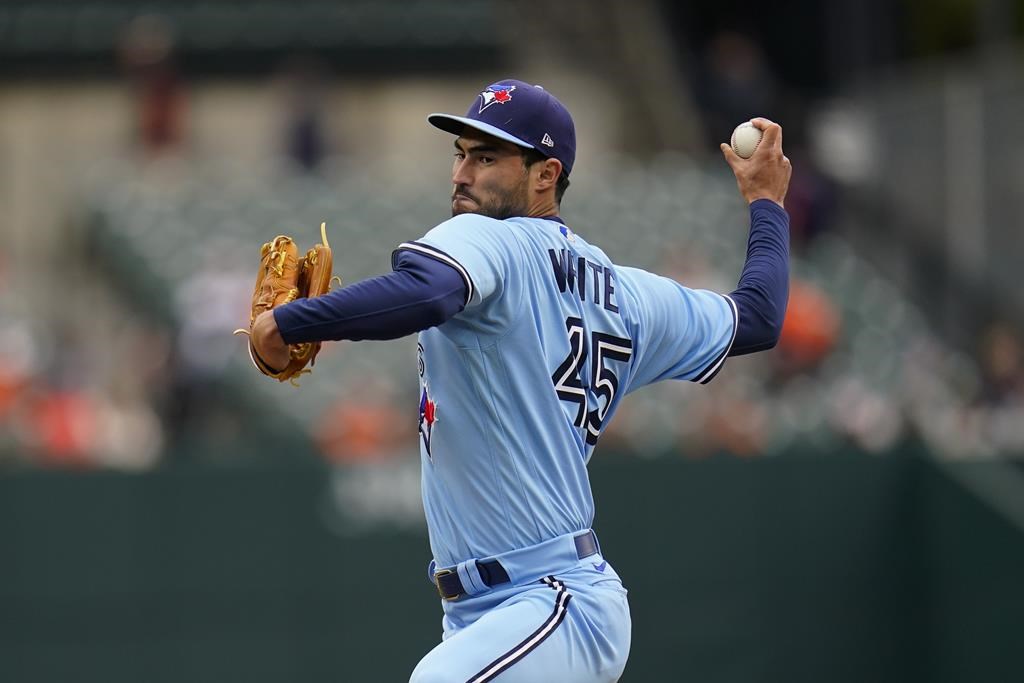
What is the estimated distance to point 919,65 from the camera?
20.6 metres

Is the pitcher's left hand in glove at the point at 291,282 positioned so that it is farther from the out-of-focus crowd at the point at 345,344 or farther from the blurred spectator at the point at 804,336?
the blurred spectator at the point at 804,336

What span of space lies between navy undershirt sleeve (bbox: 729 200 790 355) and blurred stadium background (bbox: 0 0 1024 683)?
4.94m

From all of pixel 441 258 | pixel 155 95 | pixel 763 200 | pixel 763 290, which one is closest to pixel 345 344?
pixel 155 95

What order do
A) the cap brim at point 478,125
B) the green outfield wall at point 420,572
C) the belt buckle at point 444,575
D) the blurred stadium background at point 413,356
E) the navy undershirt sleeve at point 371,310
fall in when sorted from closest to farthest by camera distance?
the navy undershirt sleeve at point 371,310 → the cap brim at point 478,125 → the belt buckle at point 444,575 → the green outfield wall at point 420,572 → the blurred stadium background at point 413,356

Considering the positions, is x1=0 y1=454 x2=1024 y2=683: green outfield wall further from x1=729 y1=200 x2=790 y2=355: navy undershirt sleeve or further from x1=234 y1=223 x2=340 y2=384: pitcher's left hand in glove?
x1=234 y1=223 x2=340 y2=384: pitcher's left hand in glove

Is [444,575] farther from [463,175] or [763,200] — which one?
[763,200]

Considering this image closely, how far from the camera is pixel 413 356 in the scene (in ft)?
39.5

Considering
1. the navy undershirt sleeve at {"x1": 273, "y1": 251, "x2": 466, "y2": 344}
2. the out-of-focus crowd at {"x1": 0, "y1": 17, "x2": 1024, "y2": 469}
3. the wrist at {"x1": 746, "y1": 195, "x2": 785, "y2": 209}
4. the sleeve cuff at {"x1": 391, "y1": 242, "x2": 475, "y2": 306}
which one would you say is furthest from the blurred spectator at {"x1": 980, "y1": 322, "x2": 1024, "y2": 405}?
the navy undershirt sleeve at {"x1": 273, "y1": 251, "x2": 466, "y2": 344}

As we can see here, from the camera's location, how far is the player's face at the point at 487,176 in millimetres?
4027

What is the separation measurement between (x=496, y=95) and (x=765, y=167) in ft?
3.22

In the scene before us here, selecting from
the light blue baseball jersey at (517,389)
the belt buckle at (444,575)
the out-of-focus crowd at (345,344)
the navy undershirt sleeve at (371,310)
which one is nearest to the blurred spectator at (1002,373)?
the out-of-focus crowd at (345,344)

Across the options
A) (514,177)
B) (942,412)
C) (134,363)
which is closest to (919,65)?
(942,412)

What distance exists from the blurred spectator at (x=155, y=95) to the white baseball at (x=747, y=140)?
33.1ft

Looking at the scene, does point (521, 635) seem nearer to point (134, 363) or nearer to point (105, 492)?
point (105, 492)
